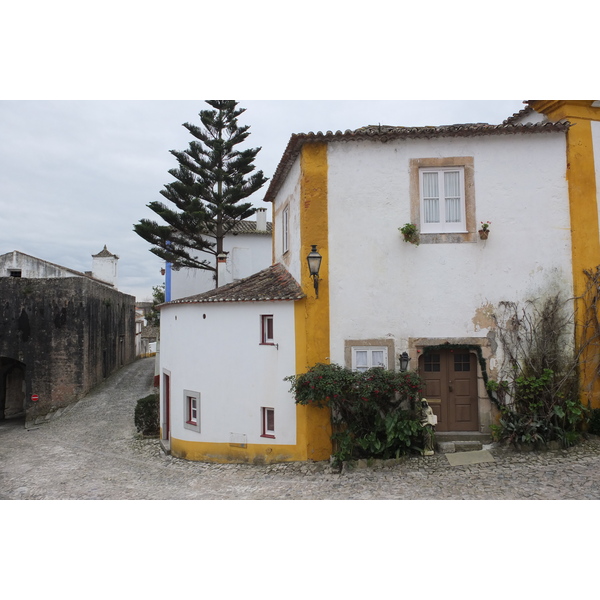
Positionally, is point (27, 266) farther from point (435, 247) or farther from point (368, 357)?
point (435, 247)

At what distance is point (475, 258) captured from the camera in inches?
347

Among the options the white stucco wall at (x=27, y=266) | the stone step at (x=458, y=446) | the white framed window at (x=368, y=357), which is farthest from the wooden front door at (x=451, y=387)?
the white stucco wall at (x=27, y=266)

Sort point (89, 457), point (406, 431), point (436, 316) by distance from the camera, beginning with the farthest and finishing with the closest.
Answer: point (89, 457) → point (436, 316) → point (406, 431)

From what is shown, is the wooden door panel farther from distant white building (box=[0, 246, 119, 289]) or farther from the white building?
distant white building (box=[0, 246, 119, 289])

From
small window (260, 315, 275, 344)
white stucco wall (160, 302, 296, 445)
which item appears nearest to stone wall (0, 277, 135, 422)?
white stucco wall (160, 302, 296, 445)

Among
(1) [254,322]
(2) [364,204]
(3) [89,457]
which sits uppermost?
(2) [364,204]

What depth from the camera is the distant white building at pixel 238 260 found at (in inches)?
846

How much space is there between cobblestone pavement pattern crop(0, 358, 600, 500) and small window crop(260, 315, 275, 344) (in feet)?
8.12

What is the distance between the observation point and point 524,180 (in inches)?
348

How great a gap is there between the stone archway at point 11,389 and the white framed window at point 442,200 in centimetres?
1954

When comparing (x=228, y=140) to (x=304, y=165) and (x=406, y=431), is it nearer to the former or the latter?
(x=304, y=165)

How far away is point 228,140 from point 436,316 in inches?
550

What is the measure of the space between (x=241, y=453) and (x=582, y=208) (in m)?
8.26

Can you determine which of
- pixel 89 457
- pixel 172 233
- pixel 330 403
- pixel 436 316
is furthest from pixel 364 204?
pixel 172 233
